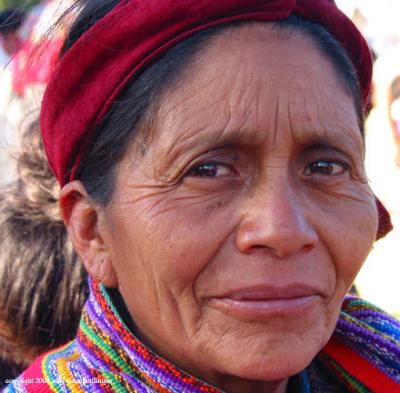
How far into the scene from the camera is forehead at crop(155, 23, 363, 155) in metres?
1.78

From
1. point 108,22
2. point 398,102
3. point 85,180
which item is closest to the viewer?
point 108,22

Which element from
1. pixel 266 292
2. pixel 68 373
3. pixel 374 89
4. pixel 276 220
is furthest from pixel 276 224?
pixel 374 89

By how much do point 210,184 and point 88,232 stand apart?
1.43 ft

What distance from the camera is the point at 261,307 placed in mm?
1730

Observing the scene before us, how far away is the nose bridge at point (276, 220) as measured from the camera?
5.49 ft

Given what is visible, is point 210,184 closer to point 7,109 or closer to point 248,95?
point 248,95

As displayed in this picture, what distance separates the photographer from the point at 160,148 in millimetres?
1835

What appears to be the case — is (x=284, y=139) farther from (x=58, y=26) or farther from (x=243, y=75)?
(x=58, y=26)

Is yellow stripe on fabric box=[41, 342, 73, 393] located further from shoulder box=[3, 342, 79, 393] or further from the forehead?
the forehead

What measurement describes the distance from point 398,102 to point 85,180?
22.1 ft

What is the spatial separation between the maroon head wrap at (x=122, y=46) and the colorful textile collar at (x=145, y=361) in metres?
0.47

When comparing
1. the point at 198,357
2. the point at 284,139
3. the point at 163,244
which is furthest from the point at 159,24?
the point at 198,357

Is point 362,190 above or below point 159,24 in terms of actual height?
below

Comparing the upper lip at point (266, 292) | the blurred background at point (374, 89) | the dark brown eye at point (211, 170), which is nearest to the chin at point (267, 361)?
the upper lip at point (266, 292)
